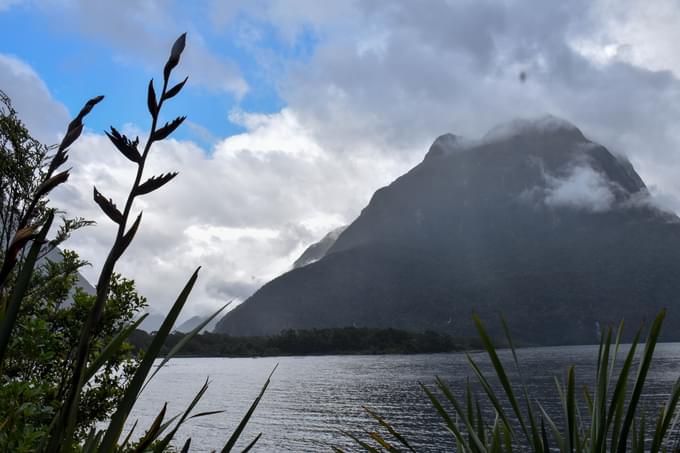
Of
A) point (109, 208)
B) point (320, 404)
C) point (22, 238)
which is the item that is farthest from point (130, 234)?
point (320, 404)

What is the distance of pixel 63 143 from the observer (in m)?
0.96

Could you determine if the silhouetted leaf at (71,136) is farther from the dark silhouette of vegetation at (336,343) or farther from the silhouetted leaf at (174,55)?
the dark silhouette of vegetation at (336,343)

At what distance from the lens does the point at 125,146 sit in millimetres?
937

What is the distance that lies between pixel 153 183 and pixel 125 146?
0.08m

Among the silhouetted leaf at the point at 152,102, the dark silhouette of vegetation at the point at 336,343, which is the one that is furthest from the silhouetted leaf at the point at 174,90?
the dark silhouette of vegetation at the point at 336,343

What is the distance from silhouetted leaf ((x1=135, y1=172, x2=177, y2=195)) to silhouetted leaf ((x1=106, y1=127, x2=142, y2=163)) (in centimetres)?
4

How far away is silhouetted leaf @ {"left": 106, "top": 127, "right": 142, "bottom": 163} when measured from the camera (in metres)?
0.94

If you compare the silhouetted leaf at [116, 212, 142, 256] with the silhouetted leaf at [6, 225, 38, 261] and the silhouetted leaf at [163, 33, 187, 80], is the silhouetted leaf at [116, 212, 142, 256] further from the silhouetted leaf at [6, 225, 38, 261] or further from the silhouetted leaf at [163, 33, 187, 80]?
the silhouetted leaf at [163, 33, 187, 80]

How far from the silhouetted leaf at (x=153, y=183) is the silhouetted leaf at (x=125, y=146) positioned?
42 millimetres

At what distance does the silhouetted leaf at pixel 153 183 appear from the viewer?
3.00ft

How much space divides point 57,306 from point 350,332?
192236 millimetres

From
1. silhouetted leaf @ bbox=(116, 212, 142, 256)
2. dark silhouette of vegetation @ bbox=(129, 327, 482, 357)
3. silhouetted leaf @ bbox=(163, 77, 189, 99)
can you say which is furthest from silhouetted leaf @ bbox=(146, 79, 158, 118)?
dark silhouette of vegetation @ bbox=(129, 327, 482, 357)

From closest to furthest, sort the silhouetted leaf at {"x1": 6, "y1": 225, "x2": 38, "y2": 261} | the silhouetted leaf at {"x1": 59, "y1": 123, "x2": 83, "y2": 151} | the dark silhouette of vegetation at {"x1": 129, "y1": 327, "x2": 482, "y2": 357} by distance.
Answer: the silhouetted leaf at {"x1": 6, "y1": 225, "x2": 38, "y2": 261}, the silhouetted leaf at {"x1": 59, "y1": 123, "x2": 83, "y2": 151}, the dark silhouette of vegetation at {"x1": 129, "y1": 327, "x2": 482, "y2": 357}

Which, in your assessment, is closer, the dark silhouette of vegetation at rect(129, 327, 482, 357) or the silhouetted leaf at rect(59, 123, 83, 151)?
the silhouetted leaf at rect(59, 123, 83, 151)
